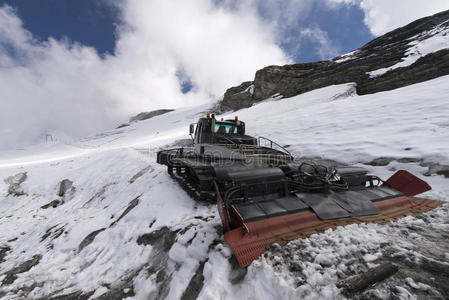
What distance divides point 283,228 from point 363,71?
38543mm

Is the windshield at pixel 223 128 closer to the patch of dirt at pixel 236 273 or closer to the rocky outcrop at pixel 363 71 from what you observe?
the patch of dirt at pixel 236 273

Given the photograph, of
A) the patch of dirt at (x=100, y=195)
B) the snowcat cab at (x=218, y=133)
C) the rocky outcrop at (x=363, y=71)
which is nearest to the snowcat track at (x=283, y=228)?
the snowcat cab at (x=218, y=133)

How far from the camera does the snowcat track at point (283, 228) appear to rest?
2.56 m

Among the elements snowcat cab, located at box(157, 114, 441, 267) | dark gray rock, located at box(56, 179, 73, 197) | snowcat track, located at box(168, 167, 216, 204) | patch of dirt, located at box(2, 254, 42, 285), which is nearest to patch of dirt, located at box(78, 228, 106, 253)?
patch of dirt, located at box(2, 254, 42, 285)

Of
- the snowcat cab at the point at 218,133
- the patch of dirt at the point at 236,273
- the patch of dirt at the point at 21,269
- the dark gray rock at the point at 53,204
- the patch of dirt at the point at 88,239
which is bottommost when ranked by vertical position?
the dark gray rock at the point at 53,204

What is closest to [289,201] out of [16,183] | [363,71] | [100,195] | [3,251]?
[3,251]

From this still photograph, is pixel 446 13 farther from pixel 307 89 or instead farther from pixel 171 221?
pixel 171 221

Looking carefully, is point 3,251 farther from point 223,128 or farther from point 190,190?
point 223,128

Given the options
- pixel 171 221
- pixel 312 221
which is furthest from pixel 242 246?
pixel 171 221

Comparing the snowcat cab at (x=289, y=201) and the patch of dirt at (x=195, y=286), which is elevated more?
the snowcat cab at (x=289, y=201)

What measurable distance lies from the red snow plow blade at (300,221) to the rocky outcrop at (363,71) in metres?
21.6

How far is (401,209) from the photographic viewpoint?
371 centimetres

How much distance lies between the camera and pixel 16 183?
1365 cm

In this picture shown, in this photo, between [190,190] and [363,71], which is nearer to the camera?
[190,190]
